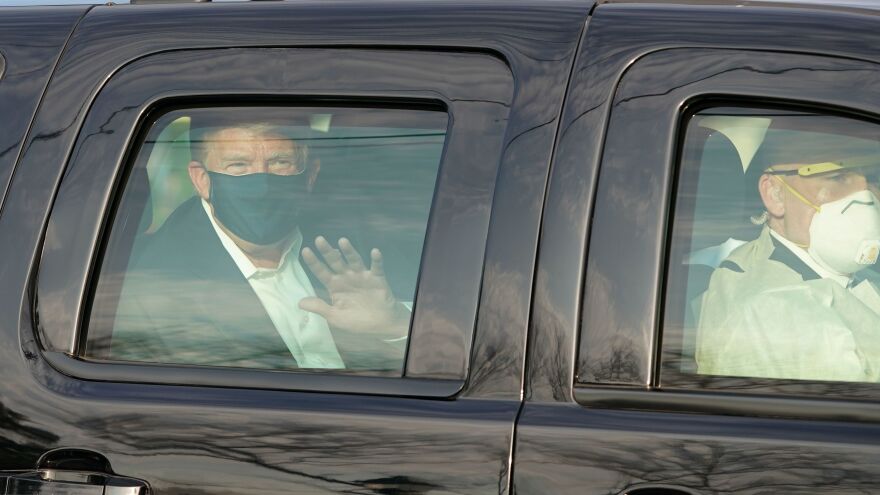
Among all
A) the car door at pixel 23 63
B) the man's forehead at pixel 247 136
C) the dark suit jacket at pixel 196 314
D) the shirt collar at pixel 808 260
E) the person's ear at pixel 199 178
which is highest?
the car door at pixel 23 63

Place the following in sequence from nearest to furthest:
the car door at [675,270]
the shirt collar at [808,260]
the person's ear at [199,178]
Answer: the car door at [675,270], the shirt collar at [808,260], the person's ear at [199,178]

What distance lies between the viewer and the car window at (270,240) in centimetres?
225

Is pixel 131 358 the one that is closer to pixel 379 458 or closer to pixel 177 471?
pixel 177 471

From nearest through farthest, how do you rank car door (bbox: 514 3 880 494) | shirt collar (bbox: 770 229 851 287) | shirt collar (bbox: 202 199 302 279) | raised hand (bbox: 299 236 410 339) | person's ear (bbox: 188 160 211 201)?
car door (bbox: 514 3 880 494) < shirt collar (bbox: 770 229 851 287) < raised hand (bbox: 299 236 410 339) < shirt collar (bbox: 202 199 302 279) < person's ear (bbox: 188 160 211 201)

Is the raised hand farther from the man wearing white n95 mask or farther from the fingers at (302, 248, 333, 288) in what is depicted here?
the man wearing white n95 mask

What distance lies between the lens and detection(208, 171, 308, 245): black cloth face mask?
7.72ft

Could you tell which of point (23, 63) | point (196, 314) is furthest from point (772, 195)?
point (23, 63)

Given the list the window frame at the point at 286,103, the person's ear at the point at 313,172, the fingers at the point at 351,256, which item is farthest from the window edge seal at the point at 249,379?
the person's ear at the point at 313,172

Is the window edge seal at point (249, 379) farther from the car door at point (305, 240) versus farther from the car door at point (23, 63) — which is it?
the car door at point (23, 63)

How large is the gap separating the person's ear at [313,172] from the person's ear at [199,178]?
0.23 meters

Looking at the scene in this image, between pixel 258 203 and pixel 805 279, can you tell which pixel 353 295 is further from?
pixel 805 279

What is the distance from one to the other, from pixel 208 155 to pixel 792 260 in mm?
1111

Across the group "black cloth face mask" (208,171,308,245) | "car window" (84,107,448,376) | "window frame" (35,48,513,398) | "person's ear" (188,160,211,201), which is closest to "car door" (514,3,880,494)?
"window frame" (35,48,513,398)

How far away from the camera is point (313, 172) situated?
2.34 meters
